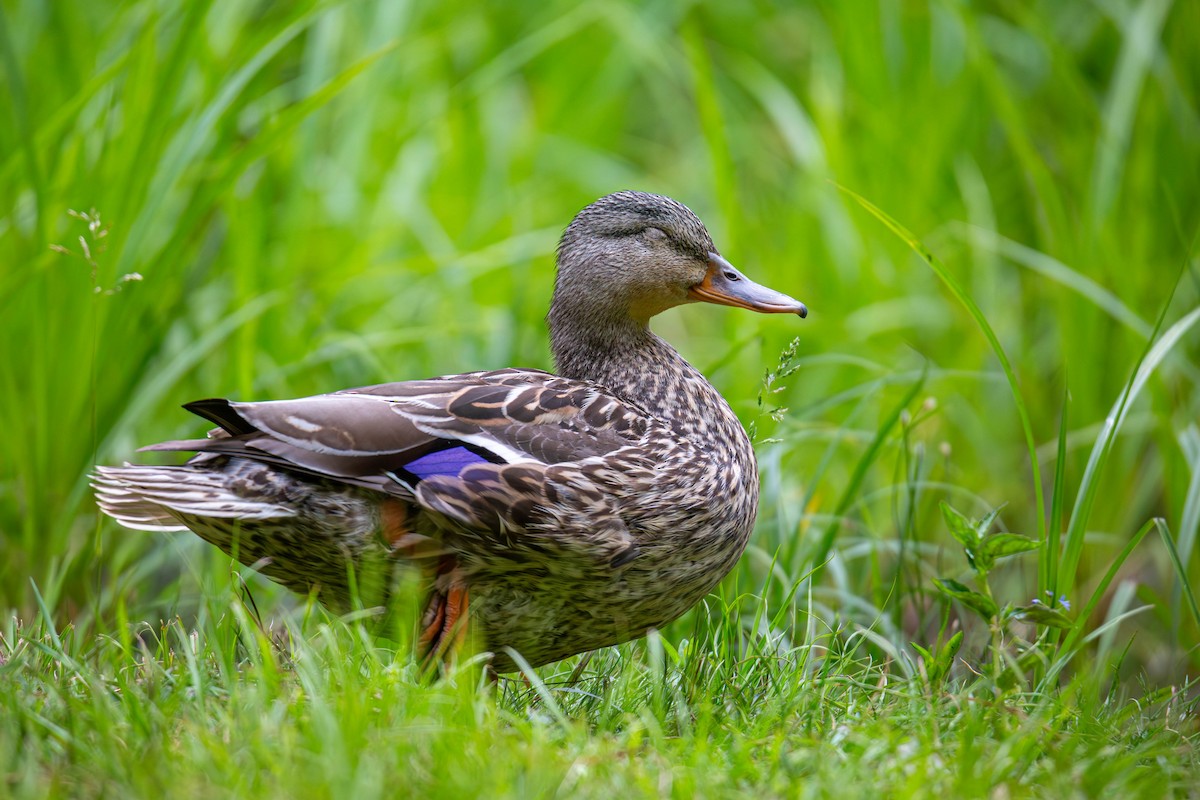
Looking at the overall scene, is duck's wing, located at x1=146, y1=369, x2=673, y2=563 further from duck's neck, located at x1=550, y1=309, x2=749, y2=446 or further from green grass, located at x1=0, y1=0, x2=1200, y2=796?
green grass, located at x1=0, y1=0, x2=1200, y2=796

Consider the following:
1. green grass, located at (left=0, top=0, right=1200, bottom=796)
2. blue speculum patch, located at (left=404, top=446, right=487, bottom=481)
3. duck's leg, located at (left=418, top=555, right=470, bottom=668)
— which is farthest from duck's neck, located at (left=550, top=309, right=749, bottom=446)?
duck's leg, located at (left=418, top=555, right=470, bottom=668)

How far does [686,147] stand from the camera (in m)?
7.71

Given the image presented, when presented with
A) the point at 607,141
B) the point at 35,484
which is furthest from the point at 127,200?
the point at 607,141

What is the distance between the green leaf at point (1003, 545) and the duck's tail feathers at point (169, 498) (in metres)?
1.61

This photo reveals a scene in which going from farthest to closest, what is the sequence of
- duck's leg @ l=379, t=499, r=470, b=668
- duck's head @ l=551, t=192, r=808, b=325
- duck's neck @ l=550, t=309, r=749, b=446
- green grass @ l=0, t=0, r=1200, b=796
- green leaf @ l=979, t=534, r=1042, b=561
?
1. duck's head @ l=551, t=192, r=808, b=325
2. duck's neck @ l=550, t=309, r=749, b=446
3. duck's leg @ l=379, t=499, r=470, b=668
4. green leaf @ l=979, t=534, r=1042, b=561
5. green grass @ l=0, t=0, r=1200, b=796

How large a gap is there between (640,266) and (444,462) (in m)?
0.90

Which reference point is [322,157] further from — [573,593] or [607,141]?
[573,593]

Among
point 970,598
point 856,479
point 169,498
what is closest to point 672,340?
point 856,479

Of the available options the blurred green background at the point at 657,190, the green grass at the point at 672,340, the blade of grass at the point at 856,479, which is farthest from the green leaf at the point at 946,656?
the blade of grass at the point at 856,479

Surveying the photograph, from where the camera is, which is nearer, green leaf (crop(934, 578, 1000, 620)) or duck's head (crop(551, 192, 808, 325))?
green leaf (crop(934, 578, 1000, 620))

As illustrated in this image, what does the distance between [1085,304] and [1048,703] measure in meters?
2.46

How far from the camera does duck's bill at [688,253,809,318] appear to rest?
3570 millimetres

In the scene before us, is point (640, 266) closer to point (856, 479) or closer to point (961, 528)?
point (856, 479)

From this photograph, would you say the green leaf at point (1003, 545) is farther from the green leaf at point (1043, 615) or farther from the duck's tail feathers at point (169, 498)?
the duck's tail feathers at point (169, 498)
